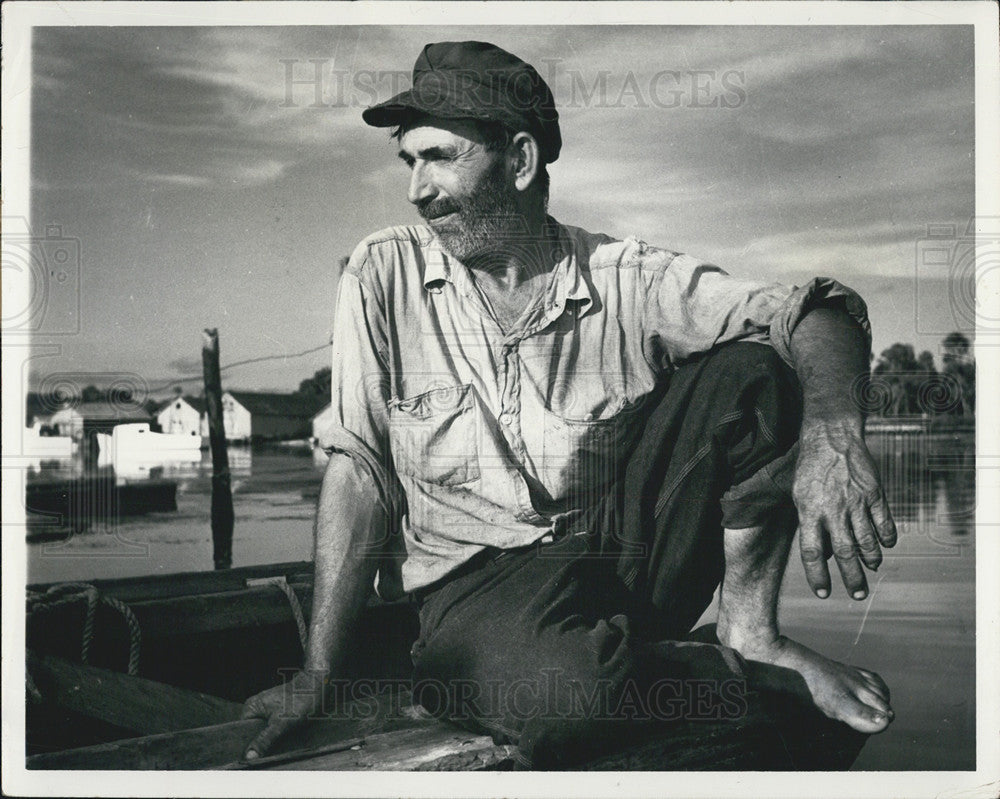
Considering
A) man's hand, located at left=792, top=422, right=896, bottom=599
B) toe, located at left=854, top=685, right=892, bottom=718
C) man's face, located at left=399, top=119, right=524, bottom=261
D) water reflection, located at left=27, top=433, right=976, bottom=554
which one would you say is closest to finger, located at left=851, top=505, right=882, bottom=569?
man's hand, located at left=792, top=422, right=896, bottom=599

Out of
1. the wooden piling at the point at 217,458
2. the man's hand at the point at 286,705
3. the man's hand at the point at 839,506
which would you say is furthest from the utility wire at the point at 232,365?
the man's hand at the point at 839,506

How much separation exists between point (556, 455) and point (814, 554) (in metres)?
0.68

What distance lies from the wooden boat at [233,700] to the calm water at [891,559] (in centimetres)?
8

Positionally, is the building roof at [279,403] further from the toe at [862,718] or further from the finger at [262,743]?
the toe at [862,718]

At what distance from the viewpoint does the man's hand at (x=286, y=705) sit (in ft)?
9.16

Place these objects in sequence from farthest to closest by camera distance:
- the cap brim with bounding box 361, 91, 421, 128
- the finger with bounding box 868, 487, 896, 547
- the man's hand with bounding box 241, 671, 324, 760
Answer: the cap brim with bounding box 361, 91, 421, 128
the man's hand with bounding box 241, 671, 324, 760
the finger with bounding box 868, 487, 896, 547

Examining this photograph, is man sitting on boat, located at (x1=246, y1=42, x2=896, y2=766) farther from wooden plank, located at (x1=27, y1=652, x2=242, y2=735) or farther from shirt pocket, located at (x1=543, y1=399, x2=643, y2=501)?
wooden plank, located at (x1=27, y1=652, x2=242, y2=735)

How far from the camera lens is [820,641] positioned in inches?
114

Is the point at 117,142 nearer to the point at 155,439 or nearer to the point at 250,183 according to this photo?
the point at 250,183

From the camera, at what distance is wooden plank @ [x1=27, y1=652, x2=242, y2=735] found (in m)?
2.85

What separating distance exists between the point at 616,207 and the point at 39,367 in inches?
64.8

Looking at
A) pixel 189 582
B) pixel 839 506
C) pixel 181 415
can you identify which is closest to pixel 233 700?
pixel 189 582

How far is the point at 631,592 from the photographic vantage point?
9.24 feet

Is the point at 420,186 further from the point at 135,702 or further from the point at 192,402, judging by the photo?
the point at 135,702
